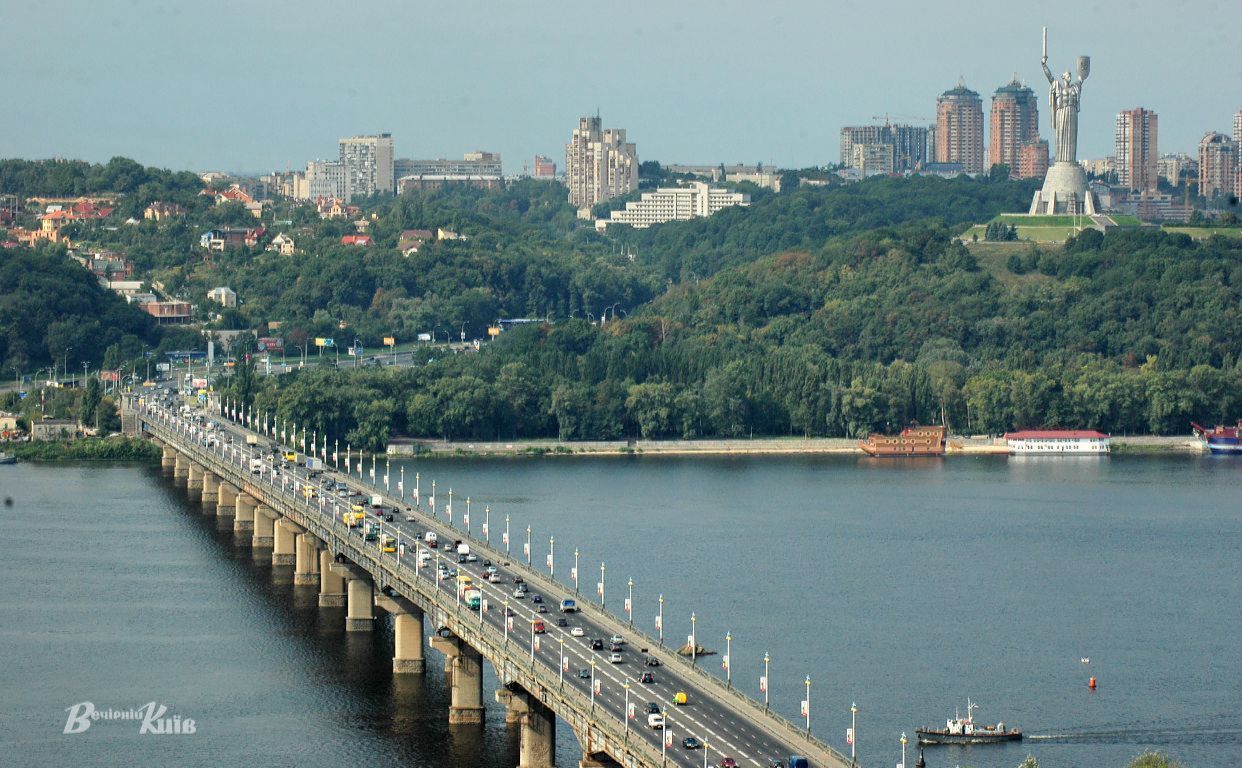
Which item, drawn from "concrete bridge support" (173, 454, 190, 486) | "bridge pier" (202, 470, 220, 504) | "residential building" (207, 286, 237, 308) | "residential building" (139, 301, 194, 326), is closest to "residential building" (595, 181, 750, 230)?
"residential building" (207, 286, 237, 308)

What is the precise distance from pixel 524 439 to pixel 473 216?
222 ft

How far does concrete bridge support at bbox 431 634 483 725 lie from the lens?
4084cm

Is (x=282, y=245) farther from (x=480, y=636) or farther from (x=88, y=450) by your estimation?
(x=480, y=636)

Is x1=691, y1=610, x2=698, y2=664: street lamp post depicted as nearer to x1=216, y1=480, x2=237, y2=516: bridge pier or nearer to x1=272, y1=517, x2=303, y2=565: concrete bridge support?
x1=272, y1=517, x2=303, y2=565: concrete bridge support

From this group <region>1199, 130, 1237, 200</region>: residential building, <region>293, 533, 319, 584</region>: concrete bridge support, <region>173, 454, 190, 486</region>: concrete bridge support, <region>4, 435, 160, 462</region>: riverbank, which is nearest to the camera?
<region>293, 533, 319, 584</region>: concrete bridge support

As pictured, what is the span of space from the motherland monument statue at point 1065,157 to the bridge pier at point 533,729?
287ft

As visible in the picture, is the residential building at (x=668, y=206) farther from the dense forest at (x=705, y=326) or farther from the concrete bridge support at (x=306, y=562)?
the concrete bridge support at (x=306, y=562)

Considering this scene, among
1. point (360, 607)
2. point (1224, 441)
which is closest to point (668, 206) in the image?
point (1224, 441)

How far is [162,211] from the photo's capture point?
140 metres

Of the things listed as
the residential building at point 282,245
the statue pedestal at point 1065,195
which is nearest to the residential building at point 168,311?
the residential building at point 282,245

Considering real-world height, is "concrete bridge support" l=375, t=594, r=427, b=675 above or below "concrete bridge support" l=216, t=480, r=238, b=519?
below

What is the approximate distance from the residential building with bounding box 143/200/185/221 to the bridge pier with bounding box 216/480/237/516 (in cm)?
7294

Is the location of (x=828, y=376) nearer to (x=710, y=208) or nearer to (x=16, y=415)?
(x=16, y=415)

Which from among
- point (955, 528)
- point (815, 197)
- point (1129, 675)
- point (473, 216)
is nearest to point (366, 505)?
point (955, 528)
